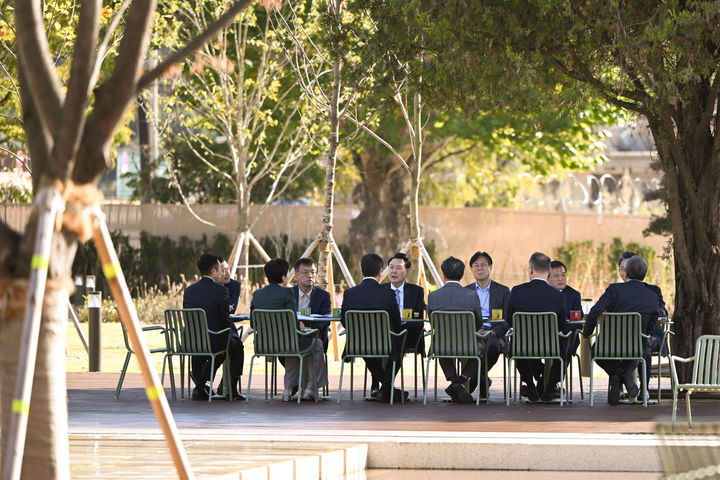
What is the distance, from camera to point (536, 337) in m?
12.2

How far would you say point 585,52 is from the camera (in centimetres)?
1248

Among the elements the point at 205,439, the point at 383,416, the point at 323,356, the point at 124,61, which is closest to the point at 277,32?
the point at 323,356

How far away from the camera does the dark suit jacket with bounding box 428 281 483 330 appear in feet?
41.6

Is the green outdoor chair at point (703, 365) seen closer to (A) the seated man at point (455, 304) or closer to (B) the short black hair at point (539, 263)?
(B) the short black hair at point (539, 263)

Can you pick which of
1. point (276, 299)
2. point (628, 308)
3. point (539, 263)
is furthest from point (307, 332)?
point (628, 308)

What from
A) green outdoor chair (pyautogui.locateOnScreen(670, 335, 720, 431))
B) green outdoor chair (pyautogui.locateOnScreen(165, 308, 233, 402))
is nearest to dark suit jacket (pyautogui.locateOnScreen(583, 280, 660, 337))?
green outdoor chair (pyautogui.locateOnScreen(670, 335, 720, 431))

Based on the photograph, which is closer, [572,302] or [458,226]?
[572,302]

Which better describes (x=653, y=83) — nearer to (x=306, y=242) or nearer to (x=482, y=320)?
(x=482, y=320)

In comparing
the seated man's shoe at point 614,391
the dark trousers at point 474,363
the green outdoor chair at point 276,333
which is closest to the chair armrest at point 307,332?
the green outdoor chair at point 276,333

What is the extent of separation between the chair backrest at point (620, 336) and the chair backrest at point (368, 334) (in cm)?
205

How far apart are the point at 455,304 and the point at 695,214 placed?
8.34 feet

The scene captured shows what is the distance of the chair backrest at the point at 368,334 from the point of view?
41.0 ft

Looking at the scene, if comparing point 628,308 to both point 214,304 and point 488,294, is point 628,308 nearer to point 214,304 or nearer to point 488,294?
point 488,294

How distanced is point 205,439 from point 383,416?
8.00ft
